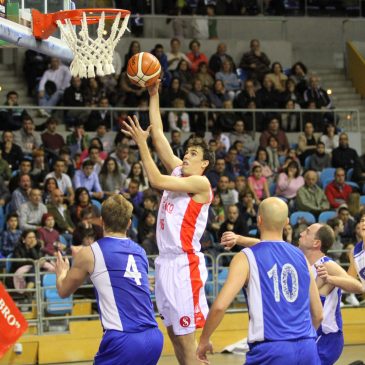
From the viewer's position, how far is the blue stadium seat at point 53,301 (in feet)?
45.7

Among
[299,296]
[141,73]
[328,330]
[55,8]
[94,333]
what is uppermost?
[55,8]

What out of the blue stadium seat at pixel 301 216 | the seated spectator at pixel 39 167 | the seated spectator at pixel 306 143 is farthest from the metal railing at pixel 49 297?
the seated spectator at pixel 306 143

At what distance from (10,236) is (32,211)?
0.74 meters

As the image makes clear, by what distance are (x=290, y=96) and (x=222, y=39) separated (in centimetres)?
285

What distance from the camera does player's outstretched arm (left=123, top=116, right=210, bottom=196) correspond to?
830cm

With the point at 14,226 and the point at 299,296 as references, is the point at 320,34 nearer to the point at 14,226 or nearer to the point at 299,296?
the point at 14,226

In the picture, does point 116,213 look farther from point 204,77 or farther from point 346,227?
point 204,77

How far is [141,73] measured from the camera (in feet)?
30.4

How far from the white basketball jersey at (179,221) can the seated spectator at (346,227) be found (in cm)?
782

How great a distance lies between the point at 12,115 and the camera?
57.5 feet

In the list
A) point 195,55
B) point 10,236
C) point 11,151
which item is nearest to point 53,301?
point 10,236

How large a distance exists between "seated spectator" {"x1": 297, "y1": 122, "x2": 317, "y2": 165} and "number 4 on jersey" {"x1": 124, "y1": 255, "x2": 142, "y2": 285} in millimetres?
11588

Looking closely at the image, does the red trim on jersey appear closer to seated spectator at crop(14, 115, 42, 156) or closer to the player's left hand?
the player's left hand

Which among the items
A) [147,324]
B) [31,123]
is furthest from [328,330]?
[31,123]
